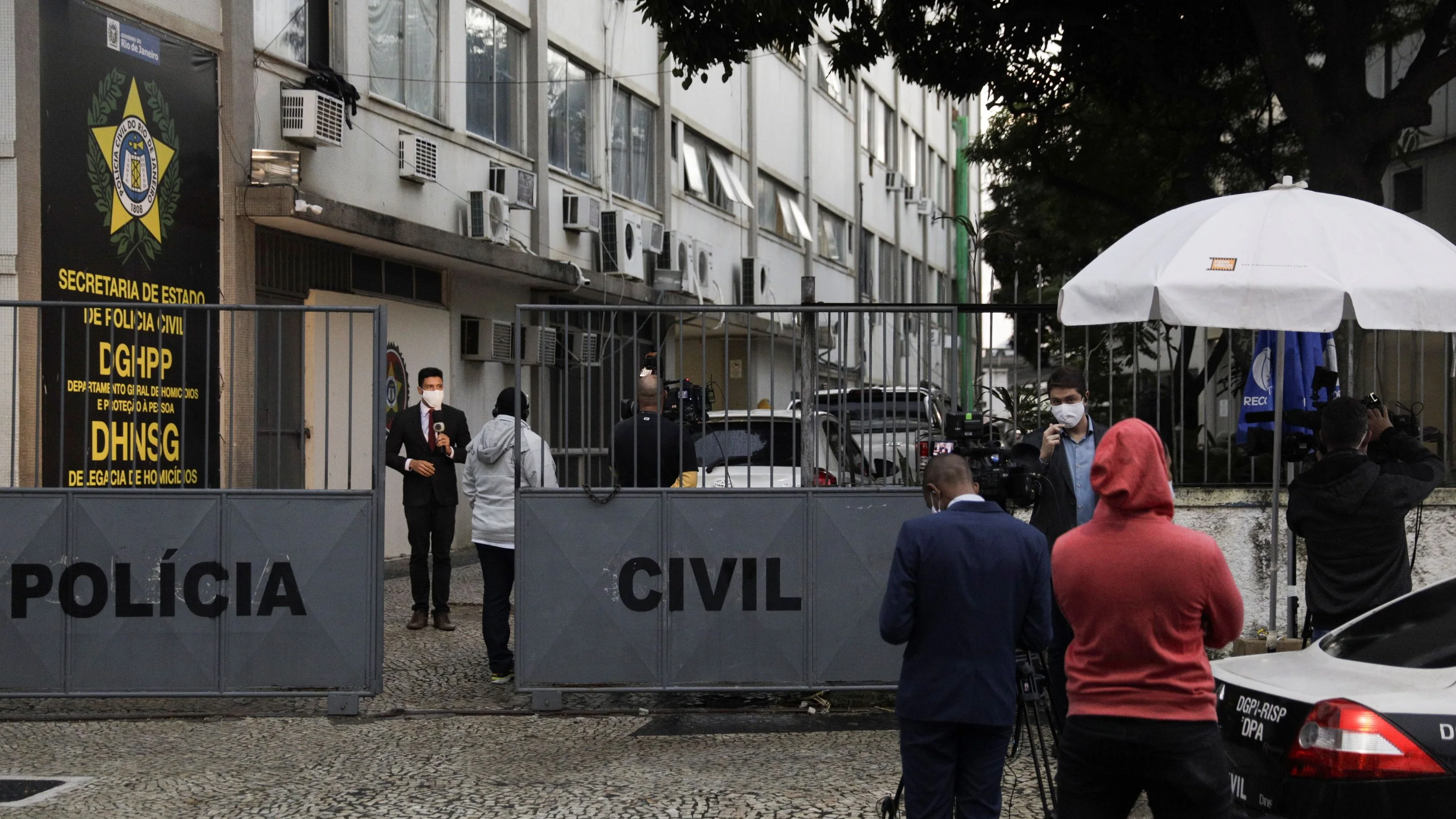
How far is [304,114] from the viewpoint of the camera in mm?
13070

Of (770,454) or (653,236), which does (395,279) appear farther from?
(770,454)

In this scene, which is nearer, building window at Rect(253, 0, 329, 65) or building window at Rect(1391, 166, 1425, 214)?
building window at Rect(253, 0, 329, 65)

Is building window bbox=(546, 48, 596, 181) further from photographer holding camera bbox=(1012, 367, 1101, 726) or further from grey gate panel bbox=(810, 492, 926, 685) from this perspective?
photographer holding camera bbox=(1012, 367, 1101, 726)

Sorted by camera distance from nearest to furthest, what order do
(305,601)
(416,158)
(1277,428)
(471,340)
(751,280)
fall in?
(1277,428) < (305,601) < (416,158) < (471,340) < (751,280)

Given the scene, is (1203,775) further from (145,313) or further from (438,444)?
(145,313)

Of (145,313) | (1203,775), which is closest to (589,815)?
(1203,775)

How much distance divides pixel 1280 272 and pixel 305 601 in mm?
5164

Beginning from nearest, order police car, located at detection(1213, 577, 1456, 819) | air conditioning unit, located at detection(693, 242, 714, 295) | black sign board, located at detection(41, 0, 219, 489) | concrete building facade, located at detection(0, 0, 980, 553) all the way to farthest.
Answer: police car, located at detection(1213, 577, 1456, 819), black sign board, located at detection(41, 0, 219, 489), concrete building facade, located at detection(0, 0, 980, 553), air conditioning unit, located at detection(693, 242, 714, 295)

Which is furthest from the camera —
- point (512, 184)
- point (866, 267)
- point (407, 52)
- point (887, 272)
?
point (887, 272)

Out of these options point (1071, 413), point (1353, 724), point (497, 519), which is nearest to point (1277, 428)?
point (1071, 413)

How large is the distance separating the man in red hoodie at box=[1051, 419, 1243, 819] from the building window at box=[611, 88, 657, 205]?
17.9 m

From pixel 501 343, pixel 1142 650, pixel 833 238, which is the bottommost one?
pixel 1142 650

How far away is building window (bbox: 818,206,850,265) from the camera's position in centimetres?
3158

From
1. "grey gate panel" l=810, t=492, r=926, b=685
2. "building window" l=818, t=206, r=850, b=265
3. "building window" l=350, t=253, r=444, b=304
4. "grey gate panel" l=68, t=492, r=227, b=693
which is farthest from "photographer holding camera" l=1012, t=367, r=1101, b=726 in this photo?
"building window" l=818, t=206, r=850, b=265
